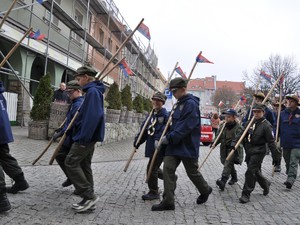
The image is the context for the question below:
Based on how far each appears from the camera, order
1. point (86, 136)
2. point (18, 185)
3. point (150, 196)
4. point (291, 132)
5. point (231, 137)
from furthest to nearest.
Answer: point (291, 132) → point (231, 137) → point (150, 196) → point (18, 185) → point (86, 136)

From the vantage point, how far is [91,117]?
4.58 m

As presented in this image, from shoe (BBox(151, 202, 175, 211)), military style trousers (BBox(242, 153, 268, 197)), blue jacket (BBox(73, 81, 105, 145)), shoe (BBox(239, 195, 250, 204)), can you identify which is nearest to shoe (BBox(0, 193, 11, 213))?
blue jacket (BBox(73, 81, 105, 145))

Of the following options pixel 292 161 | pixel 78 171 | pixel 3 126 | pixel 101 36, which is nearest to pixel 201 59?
pixel 292 161

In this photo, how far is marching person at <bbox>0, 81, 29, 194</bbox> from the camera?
187 inches

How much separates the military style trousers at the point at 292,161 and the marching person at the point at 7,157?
5.11 metres

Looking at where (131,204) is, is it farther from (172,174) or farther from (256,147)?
(256,147)

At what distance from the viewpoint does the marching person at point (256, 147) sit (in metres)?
6.07

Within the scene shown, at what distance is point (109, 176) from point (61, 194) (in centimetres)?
206

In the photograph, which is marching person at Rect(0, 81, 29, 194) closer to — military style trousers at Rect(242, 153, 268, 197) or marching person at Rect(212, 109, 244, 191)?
military style trousers at Rect(242, 153, 268, 197)

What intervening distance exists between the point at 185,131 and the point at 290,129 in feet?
12.2

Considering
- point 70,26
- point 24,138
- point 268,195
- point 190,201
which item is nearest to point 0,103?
point 190,201

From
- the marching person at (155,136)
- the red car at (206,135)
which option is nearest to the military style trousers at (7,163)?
the marching person at (155,136)

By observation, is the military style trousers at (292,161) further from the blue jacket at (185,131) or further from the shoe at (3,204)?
the shoe at (3,204)

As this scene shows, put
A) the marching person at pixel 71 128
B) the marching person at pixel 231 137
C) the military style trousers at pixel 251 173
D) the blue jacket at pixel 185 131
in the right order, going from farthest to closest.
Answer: the marching person at pixel 231 137 → the military style trousers at pixel 251 173 → the marching person at pixel 71 128 → the blue jacket at pixel 185 131
